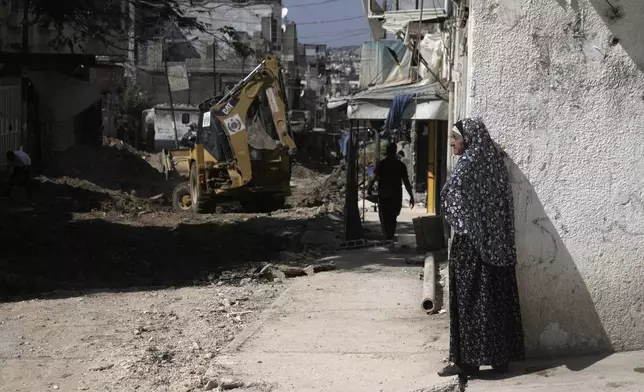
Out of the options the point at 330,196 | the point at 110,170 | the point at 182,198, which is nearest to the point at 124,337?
the point at 182,198

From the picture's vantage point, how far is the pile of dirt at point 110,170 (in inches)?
1142

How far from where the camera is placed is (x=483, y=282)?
6.07m

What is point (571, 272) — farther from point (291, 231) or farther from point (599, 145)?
point (291, 231)

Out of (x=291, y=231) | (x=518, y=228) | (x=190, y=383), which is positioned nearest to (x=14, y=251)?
(x=291, y=231)

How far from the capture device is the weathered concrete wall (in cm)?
645

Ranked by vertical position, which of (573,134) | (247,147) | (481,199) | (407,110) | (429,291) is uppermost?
(407,110)

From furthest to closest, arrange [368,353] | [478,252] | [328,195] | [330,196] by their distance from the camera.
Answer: [328,195]
[330,196]
[368,353]
[478,252]

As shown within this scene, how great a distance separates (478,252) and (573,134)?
1178 millimetres

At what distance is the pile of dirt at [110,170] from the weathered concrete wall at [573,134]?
21986mm

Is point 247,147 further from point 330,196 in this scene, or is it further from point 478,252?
point 478,252

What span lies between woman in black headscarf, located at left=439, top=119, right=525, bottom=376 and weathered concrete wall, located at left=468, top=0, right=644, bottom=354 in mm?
393

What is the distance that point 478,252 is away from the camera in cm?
604

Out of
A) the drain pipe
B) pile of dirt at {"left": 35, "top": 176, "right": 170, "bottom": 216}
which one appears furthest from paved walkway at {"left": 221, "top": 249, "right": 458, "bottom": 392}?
pile of dirt at {"left": 35, "top": 176, "right": 170, "bottom": 216}

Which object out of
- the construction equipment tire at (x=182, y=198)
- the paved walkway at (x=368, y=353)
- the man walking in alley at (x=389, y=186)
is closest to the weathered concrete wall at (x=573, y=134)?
the paved walkway at (x=368, y=353)
